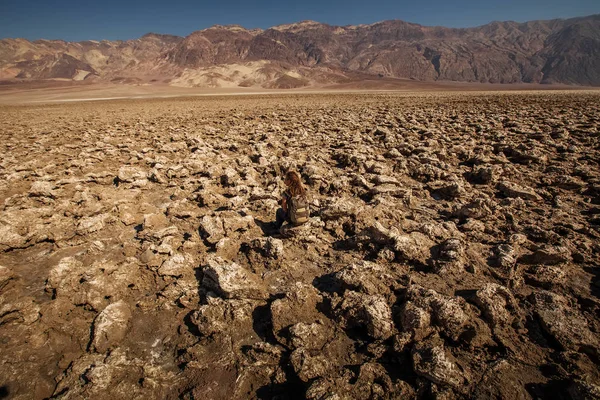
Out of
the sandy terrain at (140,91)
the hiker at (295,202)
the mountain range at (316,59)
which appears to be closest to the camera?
the hiker at (295,202)

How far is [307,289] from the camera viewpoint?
236 centimetres

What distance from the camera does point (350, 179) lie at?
476cm

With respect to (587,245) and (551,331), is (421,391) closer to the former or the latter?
(551,331)

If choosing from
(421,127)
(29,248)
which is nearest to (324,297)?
(29,248)

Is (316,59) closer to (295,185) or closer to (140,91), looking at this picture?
(140,91)

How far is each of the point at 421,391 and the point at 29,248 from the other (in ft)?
13.3

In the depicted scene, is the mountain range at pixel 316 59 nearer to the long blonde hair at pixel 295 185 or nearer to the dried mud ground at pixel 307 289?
the dried mud ground at pixel 307 289

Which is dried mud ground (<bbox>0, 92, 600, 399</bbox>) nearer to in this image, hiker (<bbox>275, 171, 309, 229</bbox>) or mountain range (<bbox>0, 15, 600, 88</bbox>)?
hiker (<bbox>275, 171, 309, 229</bbox>)

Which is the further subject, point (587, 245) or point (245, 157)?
point (245, 157)

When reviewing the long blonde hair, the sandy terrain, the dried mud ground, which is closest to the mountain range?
the sandy terrain

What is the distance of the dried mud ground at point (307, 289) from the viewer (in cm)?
178

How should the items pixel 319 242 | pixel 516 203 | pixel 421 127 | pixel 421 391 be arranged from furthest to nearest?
pixel 421 127
pixel 516 203
pixel 319 242
pixel 421 391

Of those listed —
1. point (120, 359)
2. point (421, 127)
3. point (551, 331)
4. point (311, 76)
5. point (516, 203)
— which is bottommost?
point (120, 359)

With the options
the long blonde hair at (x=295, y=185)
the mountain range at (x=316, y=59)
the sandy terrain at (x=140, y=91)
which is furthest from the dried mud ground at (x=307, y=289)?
the mountain range at (x=316, y=59)
